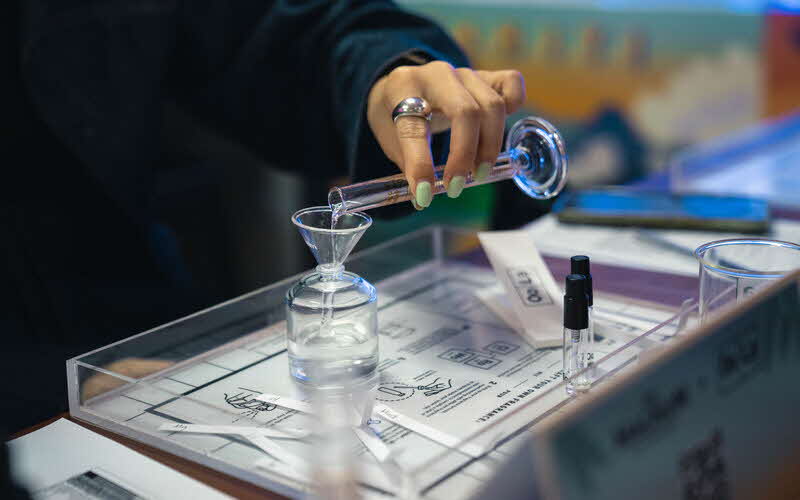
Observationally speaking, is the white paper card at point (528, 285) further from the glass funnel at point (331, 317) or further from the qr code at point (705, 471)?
the qr code at point (705, 471)

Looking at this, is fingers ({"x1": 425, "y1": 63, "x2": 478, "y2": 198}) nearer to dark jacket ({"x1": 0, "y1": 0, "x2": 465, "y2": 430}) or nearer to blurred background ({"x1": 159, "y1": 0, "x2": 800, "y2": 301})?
dark jacket ({"x1": 0, "y1": 0, "x2": 465, "y2": 430})

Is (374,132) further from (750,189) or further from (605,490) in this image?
(750,189)

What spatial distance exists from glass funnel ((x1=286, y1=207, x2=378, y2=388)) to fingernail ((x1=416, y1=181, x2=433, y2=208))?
2.6 inches

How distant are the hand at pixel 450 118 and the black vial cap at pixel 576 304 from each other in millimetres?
149

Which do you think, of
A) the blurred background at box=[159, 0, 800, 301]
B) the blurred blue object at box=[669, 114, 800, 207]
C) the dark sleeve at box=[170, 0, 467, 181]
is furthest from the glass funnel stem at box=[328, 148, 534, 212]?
the blurred background at box=[159, 0, 800, 301]

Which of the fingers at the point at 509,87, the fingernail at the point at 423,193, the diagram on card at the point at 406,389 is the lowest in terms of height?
the diagram on card at the point at 406,389

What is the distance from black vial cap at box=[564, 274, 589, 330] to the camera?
68 cm

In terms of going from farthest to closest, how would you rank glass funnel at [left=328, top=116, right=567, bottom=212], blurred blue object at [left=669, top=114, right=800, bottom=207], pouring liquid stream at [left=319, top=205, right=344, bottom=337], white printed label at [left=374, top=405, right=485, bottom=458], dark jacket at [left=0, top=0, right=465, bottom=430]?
blurred blue object at [left=669, top=114, right=800, bottom=207]
dark jacket at [left=0, top=0, right=465, bottom=430]
glass funnel at [left=328, top=116, right=567, bottom=212]
pouring liquid stream at [left=319, top=205, right=344, bottom=337]
white printed label at [left=374, top=405, right=485, bottom=458]

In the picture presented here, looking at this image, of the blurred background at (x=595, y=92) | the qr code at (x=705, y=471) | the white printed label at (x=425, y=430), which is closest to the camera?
the qr code at (x=705, y=471)

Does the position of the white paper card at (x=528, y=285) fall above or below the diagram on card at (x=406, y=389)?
above

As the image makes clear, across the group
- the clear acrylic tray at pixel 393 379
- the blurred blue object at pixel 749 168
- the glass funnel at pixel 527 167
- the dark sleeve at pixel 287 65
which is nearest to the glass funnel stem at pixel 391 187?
the glass funnel at pixel 527 167

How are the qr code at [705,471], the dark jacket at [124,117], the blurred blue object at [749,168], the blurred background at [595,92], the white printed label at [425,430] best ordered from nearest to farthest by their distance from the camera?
the qr code at [705,471], the white printed label at [425,430], the dark jacket at [124,117], the blurred blue object at [749,168], the blurred background at [595,92]

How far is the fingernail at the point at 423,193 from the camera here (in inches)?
29.4

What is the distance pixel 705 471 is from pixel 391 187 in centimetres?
40
